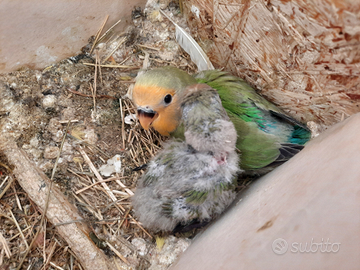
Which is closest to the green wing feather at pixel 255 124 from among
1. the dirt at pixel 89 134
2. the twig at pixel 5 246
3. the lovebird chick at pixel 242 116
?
the lovebird chick at pixel 242 116

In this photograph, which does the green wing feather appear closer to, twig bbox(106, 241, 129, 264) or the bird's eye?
the bird's eye

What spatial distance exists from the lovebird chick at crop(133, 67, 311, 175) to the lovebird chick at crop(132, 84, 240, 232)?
0.19 metres

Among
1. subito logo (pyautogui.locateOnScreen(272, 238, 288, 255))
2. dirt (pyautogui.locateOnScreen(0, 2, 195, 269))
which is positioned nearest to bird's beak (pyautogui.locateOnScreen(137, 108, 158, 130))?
dirt (pyautogui.locateOnScreen(0, 2, 195, 269))

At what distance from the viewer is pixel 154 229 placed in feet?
6.32

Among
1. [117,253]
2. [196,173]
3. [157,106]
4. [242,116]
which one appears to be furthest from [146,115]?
[117,253]

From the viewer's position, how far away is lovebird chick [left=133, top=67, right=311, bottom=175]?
1.94m

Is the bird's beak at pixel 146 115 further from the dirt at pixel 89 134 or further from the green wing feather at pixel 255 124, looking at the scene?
the green wing feather at pixel 255 124

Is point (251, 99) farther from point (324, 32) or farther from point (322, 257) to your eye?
point (322, 257)

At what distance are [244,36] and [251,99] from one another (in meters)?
0.45

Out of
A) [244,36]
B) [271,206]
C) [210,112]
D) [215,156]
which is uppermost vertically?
[244,36]

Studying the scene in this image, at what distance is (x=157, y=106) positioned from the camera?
1.96 metres

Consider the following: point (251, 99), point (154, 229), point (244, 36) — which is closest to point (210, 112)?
point (251, 99)

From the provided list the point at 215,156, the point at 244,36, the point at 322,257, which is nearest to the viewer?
the point at 322,257

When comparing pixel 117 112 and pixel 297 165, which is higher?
pixel 117 112
